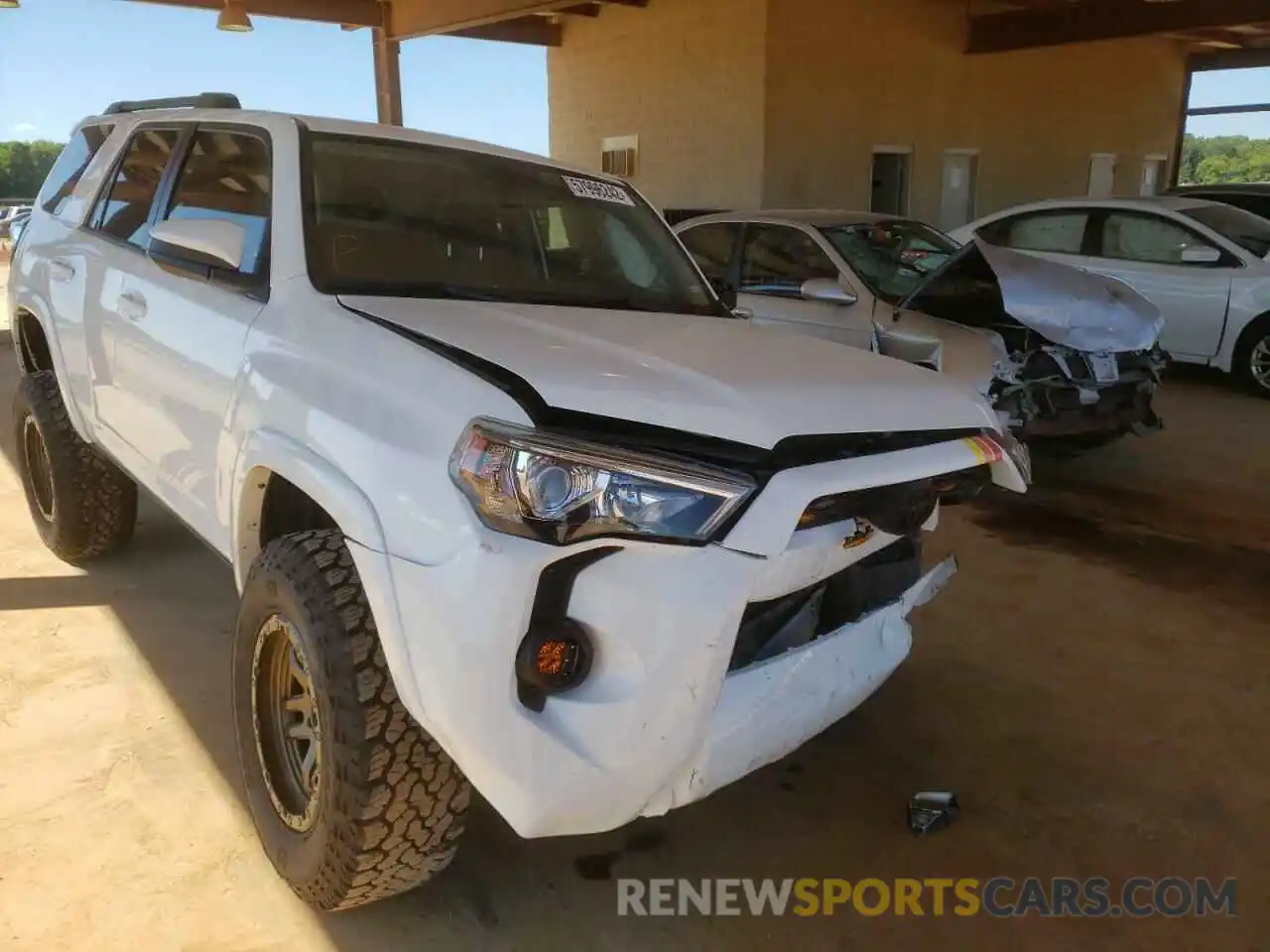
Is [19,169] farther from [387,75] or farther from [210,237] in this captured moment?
[210,237]

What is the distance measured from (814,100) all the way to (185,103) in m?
10.3

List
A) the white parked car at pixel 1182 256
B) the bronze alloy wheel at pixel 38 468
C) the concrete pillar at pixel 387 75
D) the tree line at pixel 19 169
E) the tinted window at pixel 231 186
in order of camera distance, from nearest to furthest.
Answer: the tinted window at pixel 231 186 < the bronze alloy wheel at pixel 38 468 < the white parked car at pixel 1182 256 < the concrete pillar at pixel 387 75 < the tree line at pixel 19 169

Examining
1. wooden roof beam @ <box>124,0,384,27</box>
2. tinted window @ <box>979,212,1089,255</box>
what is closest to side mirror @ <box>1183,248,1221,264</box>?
tinted window @ <box>979,212,1089,255</box>

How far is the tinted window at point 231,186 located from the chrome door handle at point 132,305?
0.92ft

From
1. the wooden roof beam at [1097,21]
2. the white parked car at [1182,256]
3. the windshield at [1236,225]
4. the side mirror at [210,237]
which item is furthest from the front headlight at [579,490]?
the wooden roof beam at [1097,21]

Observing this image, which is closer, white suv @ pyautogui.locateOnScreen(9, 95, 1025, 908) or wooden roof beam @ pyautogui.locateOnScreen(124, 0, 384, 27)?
white suv @ pyautogui.locateOnScreen(9, 95, 1025, 908)

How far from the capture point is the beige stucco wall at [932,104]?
12.7m

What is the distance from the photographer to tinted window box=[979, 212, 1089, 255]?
29.0 feet

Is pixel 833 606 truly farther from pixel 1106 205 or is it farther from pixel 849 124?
pixel 849 124

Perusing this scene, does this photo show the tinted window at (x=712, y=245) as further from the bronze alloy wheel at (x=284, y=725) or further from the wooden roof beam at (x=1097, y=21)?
the wooden roof beam at (x=1097, y=21)

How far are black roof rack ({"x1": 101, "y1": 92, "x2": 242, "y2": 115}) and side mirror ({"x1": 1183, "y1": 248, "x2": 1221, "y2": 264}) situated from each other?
24.0 ft

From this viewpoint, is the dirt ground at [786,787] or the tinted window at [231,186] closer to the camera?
the dirt ground at [786,787]

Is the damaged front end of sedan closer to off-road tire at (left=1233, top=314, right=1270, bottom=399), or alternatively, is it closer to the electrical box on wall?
off-road tire at (left=1233, top=314, right=1270, bottom=399)

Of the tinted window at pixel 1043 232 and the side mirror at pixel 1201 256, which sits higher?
the tinted window at pixel 1043 232
